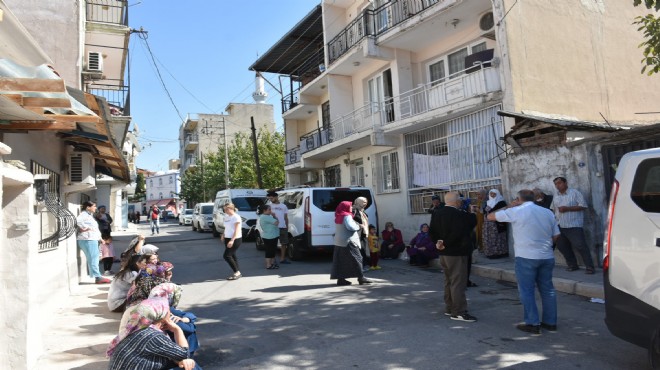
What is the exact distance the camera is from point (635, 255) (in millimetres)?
3611

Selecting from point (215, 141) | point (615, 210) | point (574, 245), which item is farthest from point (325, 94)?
point (215, 141)

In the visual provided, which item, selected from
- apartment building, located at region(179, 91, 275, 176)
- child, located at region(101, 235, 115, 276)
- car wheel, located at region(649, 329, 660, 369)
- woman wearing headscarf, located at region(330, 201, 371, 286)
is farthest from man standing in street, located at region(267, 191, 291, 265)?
apartment building, located at region(179, 91, 275, 176)

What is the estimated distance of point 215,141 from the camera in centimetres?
5438

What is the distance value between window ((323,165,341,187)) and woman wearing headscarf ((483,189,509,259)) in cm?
1032

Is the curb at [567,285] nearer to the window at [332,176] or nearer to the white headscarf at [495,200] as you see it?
the white headscarf at [495,200]

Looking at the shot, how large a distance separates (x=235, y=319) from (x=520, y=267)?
12.4ft

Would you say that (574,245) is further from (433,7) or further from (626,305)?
(433,7)

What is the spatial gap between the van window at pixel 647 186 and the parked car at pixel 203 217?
895 inches

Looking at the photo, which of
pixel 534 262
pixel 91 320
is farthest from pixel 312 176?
pixel 534 262

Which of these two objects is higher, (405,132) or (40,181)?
(405,132)

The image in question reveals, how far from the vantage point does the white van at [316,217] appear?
35.8ft

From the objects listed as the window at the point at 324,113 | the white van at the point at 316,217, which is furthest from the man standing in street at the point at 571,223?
the window at the point at 324,113

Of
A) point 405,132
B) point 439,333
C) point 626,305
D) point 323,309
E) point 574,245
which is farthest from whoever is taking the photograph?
point 405,132

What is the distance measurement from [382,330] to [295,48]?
1945 cm
